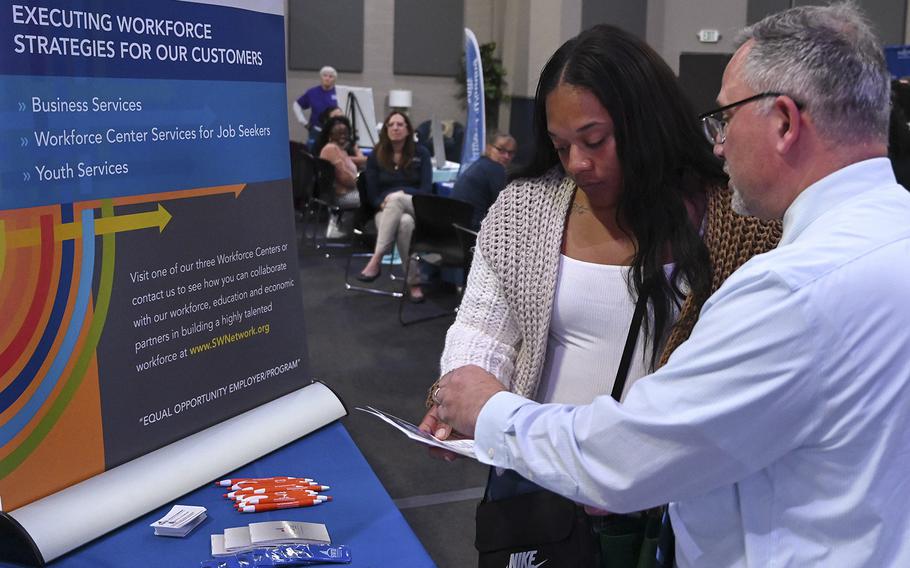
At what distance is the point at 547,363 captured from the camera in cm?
154

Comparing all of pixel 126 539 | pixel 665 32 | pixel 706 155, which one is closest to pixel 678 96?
pixel 706 155

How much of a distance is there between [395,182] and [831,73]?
626 cm

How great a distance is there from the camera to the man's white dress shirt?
2.64ft

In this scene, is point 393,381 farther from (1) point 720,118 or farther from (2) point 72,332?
(1) point 720,118

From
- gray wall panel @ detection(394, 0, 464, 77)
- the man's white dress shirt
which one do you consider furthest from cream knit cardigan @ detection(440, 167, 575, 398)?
gray wall panel @ detection(394, 0, 464, 77)

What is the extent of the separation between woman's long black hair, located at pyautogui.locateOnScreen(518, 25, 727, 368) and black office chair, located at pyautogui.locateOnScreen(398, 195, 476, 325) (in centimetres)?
390

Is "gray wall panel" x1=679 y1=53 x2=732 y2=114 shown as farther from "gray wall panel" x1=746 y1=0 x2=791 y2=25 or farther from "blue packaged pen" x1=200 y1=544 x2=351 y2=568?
"gray wall panel" x1=746 y1=0 x2=791 y2=25

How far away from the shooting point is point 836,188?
0.90 m

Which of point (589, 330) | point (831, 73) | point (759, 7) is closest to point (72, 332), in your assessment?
point (589, 330)

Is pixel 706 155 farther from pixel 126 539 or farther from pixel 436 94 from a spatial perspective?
pixel 436 94

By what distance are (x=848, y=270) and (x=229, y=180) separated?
1060 millimetres

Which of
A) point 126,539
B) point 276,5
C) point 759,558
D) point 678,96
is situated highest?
point 276,5

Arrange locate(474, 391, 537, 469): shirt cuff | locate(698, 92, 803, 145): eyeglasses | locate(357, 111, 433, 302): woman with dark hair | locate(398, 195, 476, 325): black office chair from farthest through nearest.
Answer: locate(357, 111, 433, 302): woman with dark hair, locate(398, 195, 476, 325): black office chair, locate(474, 391, 537, 469): shirt cuff, locate(698, 92, 803, 145): eyeglasses

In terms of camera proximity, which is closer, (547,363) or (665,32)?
(547,363)
